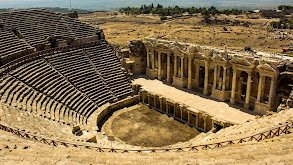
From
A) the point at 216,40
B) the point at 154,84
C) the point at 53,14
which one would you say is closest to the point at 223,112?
the point at 154,84

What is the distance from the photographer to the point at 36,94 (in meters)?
22.8

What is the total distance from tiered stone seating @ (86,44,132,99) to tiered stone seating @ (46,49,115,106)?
766 mm

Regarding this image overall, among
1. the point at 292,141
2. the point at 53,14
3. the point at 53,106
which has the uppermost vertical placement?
the point at 53,14

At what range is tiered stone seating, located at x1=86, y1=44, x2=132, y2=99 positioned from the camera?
1164 inches

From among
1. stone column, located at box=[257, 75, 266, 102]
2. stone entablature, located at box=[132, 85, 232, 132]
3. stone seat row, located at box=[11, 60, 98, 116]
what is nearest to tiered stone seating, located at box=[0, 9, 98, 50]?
stone seat row, located at box=[11, 60, 98, 116]

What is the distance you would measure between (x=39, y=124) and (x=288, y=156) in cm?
1544

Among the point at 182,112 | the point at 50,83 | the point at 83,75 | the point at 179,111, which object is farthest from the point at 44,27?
the point at 182,112

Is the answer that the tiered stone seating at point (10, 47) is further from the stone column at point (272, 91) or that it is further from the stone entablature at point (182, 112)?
the stone column at point (272, 91)

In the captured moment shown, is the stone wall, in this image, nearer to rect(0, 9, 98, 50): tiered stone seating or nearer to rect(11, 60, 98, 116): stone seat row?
rect(0, 9, 98, 50): tiered stone seating

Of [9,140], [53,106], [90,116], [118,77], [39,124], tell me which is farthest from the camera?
[118,77]

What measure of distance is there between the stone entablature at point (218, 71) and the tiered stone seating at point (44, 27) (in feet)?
29.6

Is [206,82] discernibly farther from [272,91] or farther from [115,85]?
[115,85]

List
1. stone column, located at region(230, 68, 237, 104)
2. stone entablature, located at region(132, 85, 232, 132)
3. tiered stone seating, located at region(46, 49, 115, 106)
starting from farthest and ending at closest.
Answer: tiered stone seating, located at region(46, 49, 115, 106), stone column, located at region(230, 68, 237, 104), stone entablature, located at region(132, 85, 232, 132)

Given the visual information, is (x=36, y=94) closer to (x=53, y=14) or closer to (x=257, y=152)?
(x=53, y=14)
